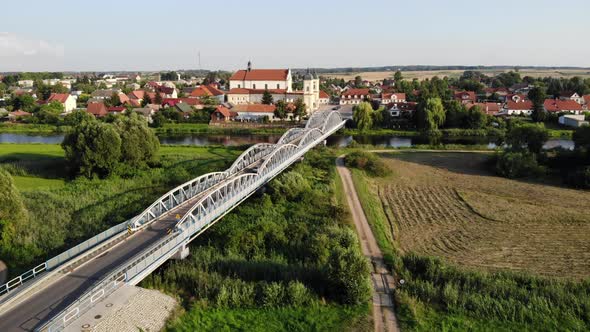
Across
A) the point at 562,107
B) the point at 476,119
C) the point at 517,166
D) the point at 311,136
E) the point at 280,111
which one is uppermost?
the point at 562,107

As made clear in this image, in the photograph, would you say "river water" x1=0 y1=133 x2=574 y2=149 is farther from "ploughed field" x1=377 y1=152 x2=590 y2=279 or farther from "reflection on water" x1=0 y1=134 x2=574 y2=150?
"ploughed field" x1=377 y1=152 x2=590 y2=279

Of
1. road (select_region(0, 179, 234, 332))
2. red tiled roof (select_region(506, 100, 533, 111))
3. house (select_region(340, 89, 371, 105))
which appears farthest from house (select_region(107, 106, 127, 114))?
red tiled roof (select_region(506, 100, 533, 111))

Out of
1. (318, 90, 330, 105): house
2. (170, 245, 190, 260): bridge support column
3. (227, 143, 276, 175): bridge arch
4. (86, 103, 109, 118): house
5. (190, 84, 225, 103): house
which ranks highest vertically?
(190, 84, 225, 103): house

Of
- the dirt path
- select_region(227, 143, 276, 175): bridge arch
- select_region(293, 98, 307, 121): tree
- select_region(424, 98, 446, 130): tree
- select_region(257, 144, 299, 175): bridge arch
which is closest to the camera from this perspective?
the dirt path

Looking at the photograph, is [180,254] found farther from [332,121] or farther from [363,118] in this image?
[363,118]

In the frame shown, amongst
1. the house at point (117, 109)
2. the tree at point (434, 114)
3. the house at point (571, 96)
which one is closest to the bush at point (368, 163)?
the tree at point (434, 114)

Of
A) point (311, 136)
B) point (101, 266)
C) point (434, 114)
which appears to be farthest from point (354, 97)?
point (101, 266)

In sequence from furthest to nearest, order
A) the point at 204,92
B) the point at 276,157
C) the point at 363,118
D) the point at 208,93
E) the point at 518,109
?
the point at 204,92, the point at 208,93, the point at 518,109, the point at 363,118, the point at 276,157
